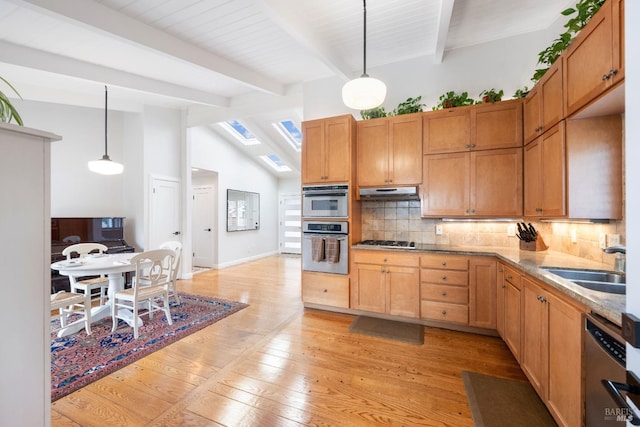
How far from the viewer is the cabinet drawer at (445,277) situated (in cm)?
281

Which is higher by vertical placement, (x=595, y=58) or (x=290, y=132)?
(x=290, y=132)

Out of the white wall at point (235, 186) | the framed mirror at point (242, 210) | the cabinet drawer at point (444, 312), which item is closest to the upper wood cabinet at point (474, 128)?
the cabinet drawer at point (444, 312)

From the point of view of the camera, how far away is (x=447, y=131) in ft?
9.99

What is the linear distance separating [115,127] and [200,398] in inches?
210

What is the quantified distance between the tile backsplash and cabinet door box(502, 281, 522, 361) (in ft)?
2.10

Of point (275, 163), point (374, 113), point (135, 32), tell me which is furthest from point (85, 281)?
point (275, 163)

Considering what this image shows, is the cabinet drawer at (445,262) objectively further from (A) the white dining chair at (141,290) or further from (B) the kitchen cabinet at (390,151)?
(A) the white dining chair at (141,290)

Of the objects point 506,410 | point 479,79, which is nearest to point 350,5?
point 479,79

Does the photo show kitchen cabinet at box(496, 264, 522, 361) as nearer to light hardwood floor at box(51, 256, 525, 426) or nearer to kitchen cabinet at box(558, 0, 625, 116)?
light hardwood floor at box(51, 256, 525, 426)

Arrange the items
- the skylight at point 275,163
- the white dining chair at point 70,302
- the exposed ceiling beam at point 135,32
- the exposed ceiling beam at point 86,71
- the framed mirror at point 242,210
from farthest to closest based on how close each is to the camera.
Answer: the skylight at point 275,163 < the framed mirror at point 242,210 < the exposed ceiling beam at point 86,71 < the white dining chair at point 70,302 < the exposed ceiling beam at point 135,32

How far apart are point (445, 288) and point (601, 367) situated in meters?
1.77

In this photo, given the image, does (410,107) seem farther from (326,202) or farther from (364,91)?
(326,202)

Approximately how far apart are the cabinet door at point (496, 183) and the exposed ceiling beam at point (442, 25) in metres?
1.30

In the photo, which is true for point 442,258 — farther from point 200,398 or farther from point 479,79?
point 200,398
